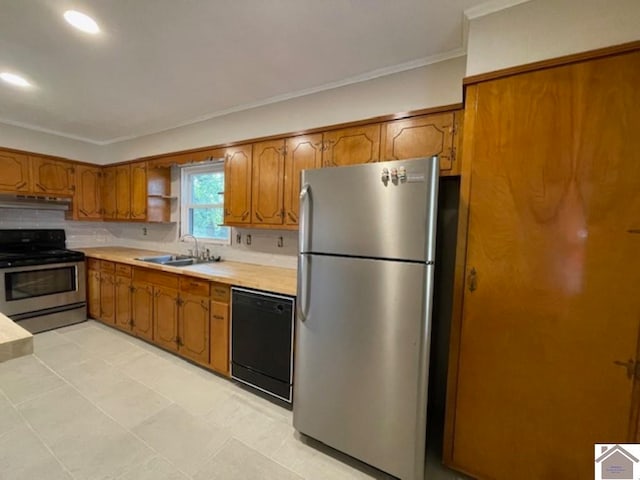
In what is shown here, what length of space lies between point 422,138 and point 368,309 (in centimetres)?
119

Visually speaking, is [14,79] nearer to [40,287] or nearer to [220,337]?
[40,287]

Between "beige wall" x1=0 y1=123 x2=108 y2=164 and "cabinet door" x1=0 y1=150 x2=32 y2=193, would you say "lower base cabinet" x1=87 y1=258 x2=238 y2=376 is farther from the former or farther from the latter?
"beige wall" x1=0 y1=123 x2=108 y2=164

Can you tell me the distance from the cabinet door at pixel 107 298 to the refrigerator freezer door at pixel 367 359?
111 inches

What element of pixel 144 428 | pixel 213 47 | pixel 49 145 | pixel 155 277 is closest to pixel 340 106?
pixel 213 47

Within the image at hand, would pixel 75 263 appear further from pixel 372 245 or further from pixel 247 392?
pixel 372 245

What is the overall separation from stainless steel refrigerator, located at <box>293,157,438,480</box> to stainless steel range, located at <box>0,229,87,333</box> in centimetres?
338

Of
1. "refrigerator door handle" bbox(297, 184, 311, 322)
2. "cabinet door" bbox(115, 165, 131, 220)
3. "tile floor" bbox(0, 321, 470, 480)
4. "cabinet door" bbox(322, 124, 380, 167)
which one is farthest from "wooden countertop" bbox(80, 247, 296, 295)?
"cabinet door" bbox(322, 124, 380, 167)

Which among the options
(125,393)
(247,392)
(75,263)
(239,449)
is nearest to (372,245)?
(239,449)

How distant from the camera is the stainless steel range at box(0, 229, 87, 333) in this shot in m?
3.08

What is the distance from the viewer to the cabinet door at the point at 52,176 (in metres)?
3.51

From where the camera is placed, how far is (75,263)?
3.57m

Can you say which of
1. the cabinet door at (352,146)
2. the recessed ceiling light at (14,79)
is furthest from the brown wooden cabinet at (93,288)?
the cabinet door at (352,146)

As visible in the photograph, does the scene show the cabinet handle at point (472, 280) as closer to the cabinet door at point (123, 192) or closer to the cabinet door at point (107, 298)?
the cabinet door at point (107, 298)
